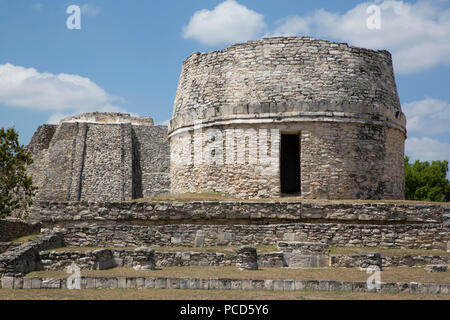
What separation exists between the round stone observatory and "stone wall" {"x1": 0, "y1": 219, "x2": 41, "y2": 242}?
23.3 ft

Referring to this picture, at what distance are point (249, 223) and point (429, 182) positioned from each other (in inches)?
1095

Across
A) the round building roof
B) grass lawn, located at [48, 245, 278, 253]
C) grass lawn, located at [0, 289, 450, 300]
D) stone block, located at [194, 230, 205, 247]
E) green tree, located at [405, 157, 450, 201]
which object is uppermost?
the round building roof

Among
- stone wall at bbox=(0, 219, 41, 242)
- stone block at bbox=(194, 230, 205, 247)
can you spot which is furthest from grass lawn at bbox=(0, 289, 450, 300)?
stone wall at bbox=(0, 219, 41, 242)

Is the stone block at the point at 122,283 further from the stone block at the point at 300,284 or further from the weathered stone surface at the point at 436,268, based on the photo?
the weathered stone surface at the point at 436,268

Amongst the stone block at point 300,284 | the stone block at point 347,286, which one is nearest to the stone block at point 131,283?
the stone block at point 300,284

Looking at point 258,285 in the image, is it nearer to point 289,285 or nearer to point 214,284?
point 289,285

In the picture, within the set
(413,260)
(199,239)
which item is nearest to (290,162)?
(199,239)

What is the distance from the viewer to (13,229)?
19281 mm

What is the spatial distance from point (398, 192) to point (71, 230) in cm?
1046

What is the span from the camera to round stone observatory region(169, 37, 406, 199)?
1588 cm

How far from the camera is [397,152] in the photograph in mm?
17359

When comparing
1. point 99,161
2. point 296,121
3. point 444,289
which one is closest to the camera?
point 444,289

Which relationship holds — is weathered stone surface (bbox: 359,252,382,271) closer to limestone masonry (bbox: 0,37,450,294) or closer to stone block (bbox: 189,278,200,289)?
limestone masonry (bbox: 0,37,450,294)
